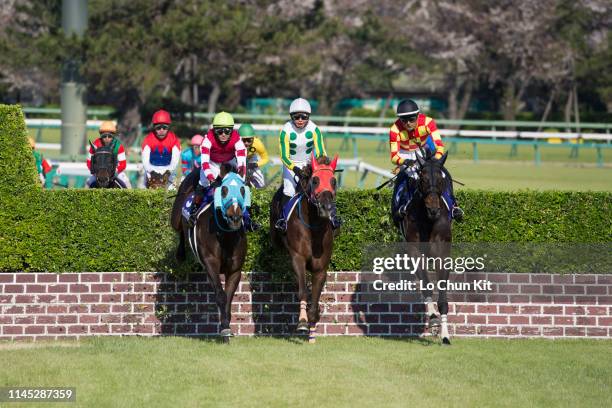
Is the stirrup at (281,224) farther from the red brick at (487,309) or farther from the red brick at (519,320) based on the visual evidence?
the red brick at (519,320)

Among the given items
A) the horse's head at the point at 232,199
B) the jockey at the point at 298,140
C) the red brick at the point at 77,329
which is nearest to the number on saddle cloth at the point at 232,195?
the horse's head at the point at 232,199

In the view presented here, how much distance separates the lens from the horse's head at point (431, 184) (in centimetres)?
1165

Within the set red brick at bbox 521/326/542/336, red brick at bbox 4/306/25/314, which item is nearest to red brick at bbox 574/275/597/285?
red brick at bbox 521/326/542/336

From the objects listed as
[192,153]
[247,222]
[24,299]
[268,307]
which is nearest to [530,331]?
[268,307]

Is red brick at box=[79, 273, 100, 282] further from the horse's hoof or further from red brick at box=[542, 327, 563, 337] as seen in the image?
red brick at box=[542, 327, 563, 337]

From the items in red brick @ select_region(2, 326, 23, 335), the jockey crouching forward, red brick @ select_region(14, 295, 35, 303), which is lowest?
red brick @ select_region(2, 326, 23, 335)

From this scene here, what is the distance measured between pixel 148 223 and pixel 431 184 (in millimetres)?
3219

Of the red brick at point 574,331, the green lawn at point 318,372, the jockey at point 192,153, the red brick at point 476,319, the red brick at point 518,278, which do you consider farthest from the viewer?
the jockey at point 192,153

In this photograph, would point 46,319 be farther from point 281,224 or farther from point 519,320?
point 519,320

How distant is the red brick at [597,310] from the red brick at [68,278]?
557 centimetres

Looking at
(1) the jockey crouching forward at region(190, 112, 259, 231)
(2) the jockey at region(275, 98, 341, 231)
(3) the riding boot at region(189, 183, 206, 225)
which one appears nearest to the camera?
(1) the jockey crouching forward at region(190, 112, 259, 231)

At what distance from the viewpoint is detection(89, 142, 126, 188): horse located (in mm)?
15039

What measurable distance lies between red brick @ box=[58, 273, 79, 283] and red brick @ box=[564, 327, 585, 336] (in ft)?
17.5

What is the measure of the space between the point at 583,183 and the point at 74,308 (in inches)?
734
